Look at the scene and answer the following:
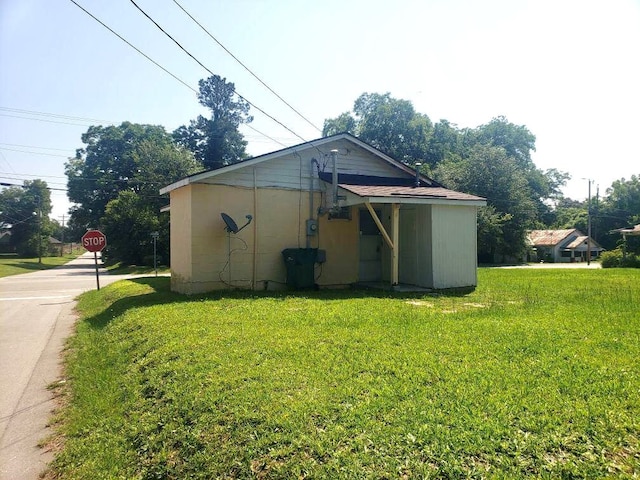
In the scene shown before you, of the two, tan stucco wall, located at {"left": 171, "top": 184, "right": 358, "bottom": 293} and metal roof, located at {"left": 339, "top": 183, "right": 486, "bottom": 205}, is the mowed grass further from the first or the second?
metal roof, located at {"left": 339, "top": 183, "right": 486, "bottom": 205}

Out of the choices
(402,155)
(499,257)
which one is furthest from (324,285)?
(402,155)

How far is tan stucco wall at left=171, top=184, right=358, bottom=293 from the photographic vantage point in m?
11.3

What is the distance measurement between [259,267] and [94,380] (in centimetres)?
661

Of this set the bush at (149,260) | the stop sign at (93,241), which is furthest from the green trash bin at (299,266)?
the bush at (149,260)

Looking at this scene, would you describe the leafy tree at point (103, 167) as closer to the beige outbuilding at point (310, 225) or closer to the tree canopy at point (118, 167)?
the tree canopy at point (118, 167)

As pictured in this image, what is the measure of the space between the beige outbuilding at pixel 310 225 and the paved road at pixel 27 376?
3375 millimetres

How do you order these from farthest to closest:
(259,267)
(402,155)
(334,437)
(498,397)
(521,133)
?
(521,133) → (402,155) → (259,267) → (498,397) → (334,437)

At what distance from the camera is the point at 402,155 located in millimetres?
48938

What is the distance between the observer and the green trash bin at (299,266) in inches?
470

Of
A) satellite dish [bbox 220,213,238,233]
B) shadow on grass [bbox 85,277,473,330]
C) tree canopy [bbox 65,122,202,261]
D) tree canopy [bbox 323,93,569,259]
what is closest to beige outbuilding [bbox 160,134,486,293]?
satellite dish [bbox 220,213,238,233]

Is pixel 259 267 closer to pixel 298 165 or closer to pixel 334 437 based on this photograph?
pixel 298 165

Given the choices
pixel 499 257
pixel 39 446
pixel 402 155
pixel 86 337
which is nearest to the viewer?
pixel 39 446

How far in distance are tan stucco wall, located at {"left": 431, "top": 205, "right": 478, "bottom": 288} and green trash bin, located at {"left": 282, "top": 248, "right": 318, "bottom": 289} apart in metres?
3.38

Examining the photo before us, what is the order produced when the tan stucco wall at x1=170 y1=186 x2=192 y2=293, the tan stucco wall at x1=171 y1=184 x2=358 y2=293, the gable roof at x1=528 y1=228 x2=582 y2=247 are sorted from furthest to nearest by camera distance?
the gable roof at x1=528 y1=228 x2=582 y2=247, the tan stucco wall at x1=170 y1=186 x2=192 y2=293, the tan stucco wall at x1=171 y1=184 x2=358 y2=293
